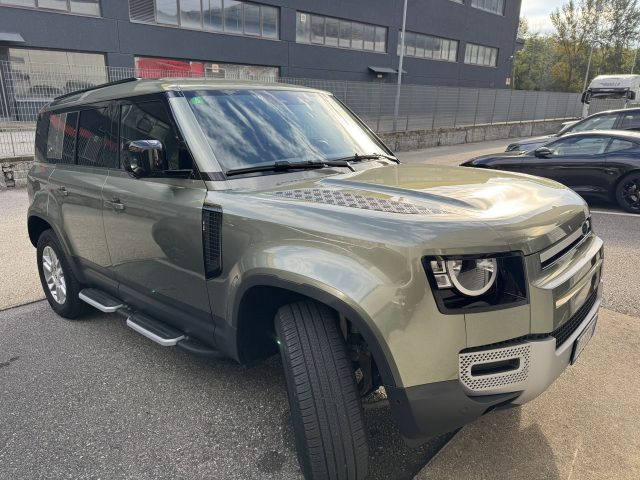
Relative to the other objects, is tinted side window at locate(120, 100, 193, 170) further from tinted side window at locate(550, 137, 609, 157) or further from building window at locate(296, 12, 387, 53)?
building window at locate(296, 12, 387, 53)

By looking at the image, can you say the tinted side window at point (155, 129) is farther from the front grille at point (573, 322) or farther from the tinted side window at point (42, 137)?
the front grille at point (573, 322)

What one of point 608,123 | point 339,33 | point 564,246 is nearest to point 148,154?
point 564,246

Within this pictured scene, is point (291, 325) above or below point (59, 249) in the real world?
above

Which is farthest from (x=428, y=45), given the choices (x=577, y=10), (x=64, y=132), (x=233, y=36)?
(x=64, y=132)

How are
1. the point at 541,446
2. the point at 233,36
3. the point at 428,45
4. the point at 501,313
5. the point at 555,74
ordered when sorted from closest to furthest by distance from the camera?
the point at 501,313 < the point at 541,446 < the point at 233,36 < the point at 428,45 < the point at 555,74

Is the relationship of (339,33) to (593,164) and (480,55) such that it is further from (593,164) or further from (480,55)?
(593,164)

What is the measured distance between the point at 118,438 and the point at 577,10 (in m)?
57.5

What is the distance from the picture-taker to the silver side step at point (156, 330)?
291cm

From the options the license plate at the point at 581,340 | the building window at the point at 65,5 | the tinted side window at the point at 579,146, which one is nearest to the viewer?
the license plate at the point at 581,340

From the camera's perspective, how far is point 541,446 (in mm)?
2576

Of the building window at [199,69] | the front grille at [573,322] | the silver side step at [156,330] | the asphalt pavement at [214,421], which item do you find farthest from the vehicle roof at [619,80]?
the silver side step at [156,330]

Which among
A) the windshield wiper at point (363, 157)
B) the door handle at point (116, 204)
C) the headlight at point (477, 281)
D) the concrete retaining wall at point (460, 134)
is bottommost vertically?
the concrete retaining wall at point (460, 134)

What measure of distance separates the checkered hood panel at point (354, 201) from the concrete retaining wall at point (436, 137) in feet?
33.7

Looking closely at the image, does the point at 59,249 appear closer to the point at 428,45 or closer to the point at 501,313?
the point at 501,313
